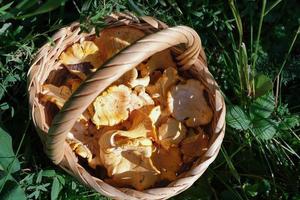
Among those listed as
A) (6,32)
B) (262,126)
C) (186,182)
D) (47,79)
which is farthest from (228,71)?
(6,32)

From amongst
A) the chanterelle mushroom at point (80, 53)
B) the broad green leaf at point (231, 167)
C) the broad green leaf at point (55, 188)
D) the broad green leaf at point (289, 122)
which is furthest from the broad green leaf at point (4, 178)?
the broad green leaf at point (289, 122)

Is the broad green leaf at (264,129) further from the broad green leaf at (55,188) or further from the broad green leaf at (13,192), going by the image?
the broad green leaf at (13,192)

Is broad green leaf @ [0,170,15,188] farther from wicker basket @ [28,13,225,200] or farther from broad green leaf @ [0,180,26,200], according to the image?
wicker basket @ [28,13,225,200]

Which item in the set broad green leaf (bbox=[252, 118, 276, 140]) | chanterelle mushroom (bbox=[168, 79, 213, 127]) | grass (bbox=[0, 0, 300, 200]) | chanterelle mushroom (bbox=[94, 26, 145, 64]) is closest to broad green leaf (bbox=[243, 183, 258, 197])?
grass (bbox=[0, 0, 300, 200])

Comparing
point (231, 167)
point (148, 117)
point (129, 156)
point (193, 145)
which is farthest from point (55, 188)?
point (231, 167)

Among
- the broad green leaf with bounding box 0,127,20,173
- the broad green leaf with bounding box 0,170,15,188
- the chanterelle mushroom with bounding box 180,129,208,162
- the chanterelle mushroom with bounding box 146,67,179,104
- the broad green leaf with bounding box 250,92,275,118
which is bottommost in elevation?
the broad green leaf with bounding box 250,92,275,118

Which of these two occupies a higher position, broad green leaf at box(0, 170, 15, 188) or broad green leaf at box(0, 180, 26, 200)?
broad green leaf at box(0, 170, 15, 188)

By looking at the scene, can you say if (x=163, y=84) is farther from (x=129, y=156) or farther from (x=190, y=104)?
(x=129, y=156)
